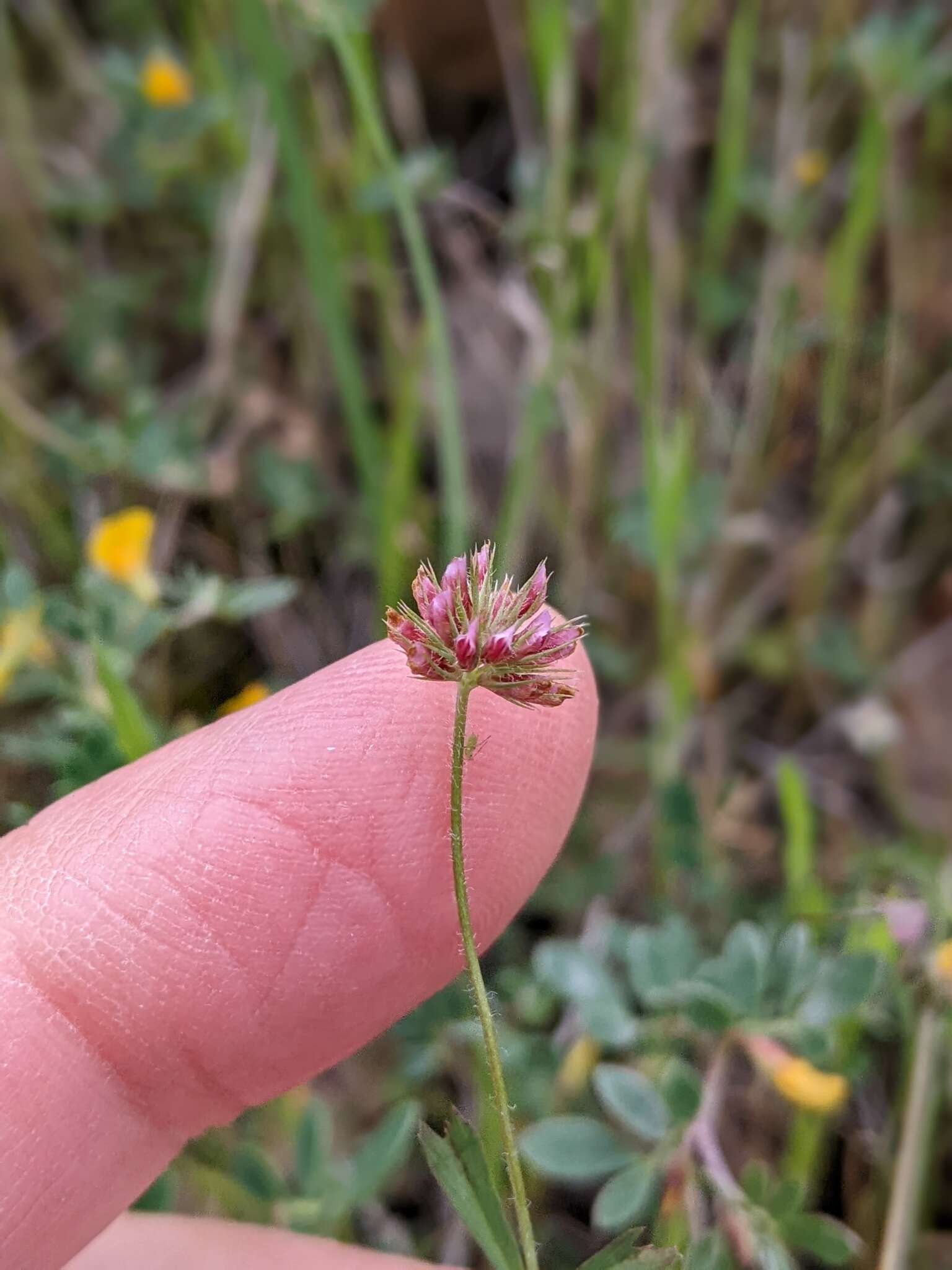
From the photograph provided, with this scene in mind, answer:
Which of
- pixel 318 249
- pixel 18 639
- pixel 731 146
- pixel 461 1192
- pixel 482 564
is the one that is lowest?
pixel 461 1192

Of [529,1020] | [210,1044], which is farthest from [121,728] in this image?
[529,1020]

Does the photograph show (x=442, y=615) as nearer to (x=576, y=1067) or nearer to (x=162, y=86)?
(x=576, y=1067)

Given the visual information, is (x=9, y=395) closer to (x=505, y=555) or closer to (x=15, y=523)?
(x=15, y=523)

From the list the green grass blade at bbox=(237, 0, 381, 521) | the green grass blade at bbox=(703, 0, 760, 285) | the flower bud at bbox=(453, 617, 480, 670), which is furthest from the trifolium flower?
the green grass blade at bbox=(703, 0, 760, 285)

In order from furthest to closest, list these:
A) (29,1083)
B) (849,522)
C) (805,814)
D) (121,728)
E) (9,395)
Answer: (849,522)
(9,395)
(805,814)
(121,728)
(29,1083)

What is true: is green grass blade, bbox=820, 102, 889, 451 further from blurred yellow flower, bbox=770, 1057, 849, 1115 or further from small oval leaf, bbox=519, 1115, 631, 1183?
small oval leaf, bbox=519, 1115, 631, 1183

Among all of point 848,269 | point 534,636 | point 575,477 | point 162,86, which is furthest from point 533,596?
point 162,86

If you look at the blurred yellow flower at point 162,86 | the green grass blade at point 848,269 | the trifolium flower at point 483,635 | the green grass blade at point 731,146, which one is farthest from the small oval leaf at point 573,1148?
the blurred yellow flower at point 162,86
